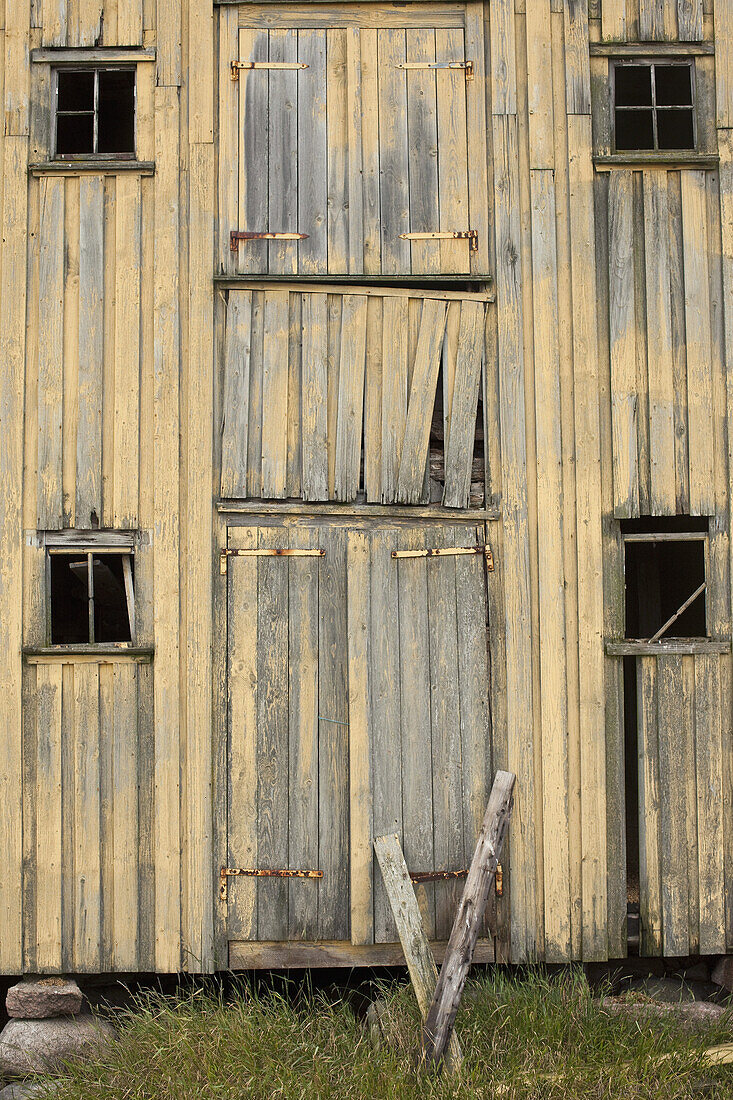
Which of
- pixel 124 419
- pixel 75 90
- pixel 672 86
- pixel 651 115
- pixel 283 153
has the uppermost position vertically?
pixel 672 86

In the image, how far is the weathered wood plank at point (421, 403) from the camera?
18.9 ft

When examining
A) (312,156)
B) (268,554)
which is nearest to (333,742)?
(268,554)

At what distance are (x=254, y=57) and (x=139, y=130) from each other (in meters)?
0.85

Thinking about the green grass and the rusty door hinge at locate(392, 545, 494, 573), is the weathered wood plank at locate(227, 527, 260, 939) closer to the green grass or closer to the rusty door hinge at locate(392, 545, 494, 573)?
the green grass

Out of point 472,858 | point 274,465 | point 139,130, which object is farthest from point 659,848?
point 139,130

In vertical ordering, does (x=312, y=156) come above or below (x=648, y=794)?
above

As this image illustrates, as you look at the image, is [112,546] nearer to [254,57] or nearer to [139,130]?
[139,130]

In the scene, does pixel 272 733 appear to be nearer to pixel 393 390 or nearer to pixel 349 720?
pixel 349 720

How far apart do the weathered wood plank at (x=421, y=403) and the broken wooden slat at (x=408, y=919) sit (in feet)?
6.79

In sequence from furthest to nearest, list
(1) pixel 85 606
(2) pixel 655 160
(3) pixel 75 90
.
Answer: (1) pixel 85 606, (3) pixel 75 90, (2) pixel 655 160

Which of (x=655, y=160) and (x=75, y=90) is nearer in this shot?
(x=655, y=160)

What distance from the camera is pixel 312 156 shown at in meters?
5.85

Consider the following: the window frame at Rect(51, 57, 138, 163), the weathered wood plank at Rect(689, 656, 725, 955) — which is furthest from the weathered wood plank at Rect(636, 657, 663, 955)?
the window frame at Rect(51, 57, 138, 163)

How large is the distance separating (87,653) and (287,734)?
4.20ft
